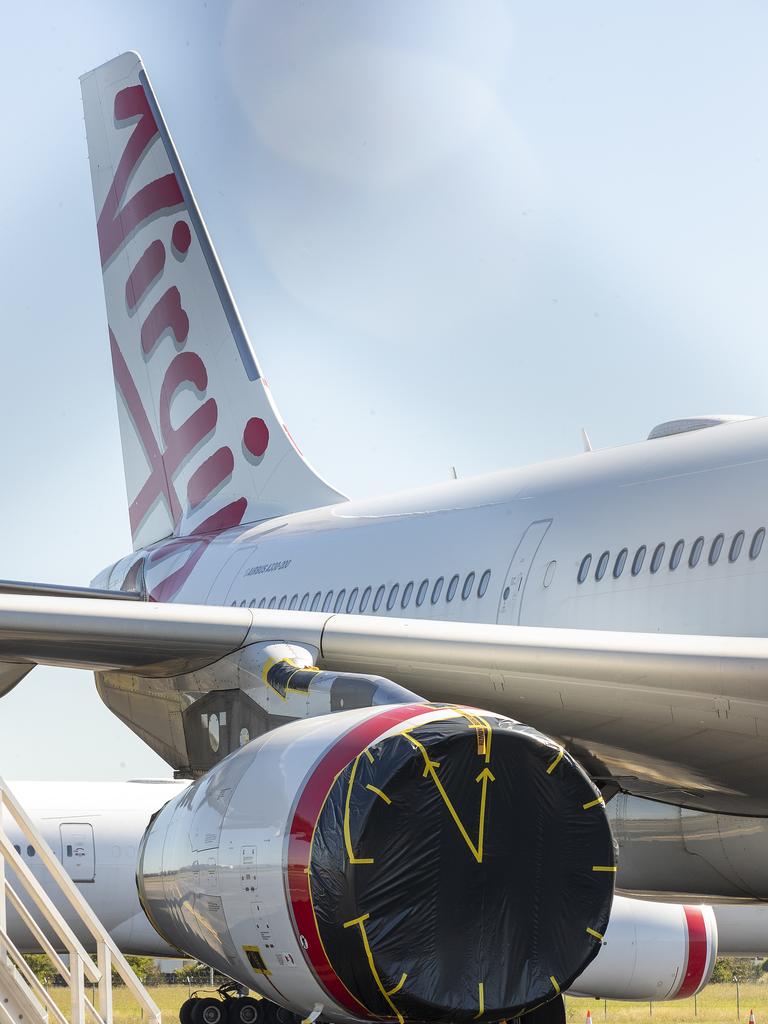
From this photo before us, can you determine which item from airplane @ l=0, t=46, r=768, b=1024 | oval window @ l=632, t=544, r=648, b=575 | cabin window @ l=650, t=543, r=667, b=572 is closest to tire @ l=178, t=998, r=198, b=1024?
airplane @ l=0, t=46, r=768, b=1024

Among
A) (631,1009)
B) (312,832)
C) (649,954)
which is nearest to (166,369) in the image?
(312,832)

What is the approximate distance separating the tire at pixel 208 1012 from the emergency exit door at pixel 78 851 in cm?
261

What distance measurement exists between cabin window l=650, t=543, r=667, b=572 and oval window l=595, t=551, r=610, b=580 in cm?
41

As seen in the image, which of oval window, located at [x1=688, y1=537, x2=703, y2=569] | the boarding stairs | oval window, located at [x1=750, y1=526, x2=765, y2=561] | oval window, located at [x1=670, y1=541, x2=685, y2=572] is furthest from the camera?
oval window, located at [x1=670, y1=541, x2=685, y2=572]

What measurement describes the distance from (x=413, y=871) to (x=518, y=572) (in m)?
4.15

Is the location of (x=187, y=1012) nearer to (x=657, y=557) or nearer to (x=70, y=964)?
(x=70, y=964)

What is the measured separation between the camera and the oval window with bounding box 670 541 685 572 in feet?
24.9

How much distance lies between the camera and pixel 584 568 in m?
8.35

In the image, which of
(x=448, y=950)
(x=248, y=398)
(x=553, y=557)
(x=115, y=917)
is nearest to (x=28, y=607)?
(x=448, y=950)

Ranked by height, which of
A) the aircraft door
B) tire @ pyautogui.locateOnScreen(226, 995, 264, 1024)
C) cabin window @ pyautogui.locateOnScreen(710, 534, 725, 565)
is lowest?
tire @ pyautogui.locateOnScreen(226, 995, 264, 1024)

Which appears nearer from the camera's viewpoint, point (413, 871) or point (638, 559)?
point (413, 871)

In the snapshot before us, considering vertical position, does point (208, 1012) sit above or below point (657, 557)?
below

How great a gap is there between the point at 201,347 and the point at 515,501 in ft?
24.2

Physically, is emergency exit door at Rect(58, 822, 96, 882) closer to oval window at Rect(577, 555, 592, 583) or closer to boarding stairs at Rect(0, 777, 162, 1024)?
Result: oval window at Rect(577, 555, 592, 583)
